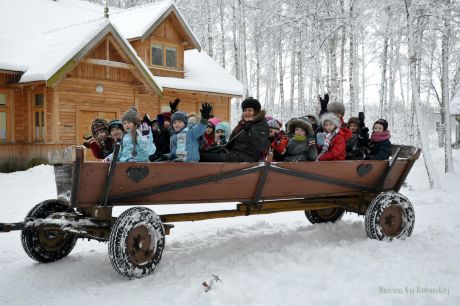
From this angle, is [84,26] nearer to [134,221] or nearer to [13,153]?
[13,153]

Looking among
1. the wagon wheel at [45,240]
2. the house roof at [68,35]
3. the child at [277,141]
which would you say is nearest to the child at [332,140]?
the child at [277,141]

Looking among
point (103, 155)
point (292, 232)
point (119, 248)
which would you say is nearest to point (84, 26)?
point (103, 155)

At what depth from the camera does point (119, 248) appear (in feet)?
11.4

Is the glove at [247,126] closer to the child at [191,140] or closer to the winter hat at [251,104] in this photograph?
the winter hat at [251,104]

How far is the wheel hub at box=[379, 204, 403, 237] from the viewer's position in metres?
4.88

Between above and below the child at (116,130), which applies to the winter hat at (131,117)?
above

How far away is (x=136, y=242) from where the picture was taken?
143 inches

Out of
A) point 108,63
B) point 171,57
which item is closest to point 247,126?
point 108,63

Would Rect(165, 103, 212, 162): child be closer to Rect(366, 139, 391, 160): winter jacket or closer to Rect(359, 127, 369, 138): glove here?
Rect(366, 139, 391, 160): winter jacket

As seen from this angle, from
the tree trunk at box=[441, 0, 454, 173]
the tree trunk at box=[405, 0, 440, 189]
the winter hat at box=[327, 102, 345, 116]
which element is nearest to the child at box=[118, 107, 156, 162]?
the winter hat at box=[327, 102, 345, 116]

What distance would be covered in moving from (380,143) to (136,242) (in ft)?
11.2

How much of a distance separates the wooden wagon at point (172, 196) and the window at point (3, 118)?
36.3 ft

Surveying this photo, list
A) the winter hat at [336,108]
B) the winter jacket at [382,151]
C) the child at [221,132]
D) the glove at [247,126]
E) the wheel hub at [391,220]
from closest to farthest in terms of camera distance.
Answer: the glove at [247,126], the wheel hub at [391,220], the winter jacket at [382,151], the child at [221,132], the winter hat at [336,108]

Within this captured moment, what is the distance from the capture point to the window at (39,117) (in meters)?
13.6
